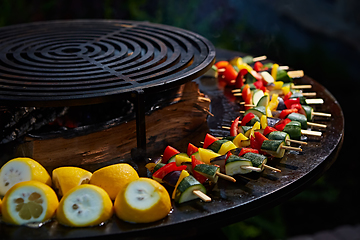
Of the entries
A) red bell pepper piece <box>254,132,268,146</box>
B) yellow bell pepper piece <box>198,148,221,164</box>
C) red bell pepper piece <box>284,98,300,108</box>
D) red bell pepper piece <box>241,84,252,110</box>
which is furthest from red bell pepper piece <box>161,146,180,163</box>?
red bell pepper piece <box>284,98,300,108</box>

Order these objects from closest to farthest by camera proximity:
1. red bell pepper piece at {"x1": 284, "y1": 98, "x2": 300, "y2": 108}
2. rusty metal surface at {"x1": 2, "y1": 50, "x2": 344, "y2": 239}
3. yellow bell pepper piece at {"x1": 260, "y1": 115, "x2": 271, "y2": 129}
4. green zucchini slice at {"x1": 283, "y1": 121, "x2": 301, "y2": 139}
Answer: rusty metal surface at {"x1": 2, "y1": 50, "x2": 344, "y2": 239}, green zucchini slice at {"x1": 283, "y1": 121, "x2": 301, "y2": 139}, yellow bell pepper piece at {"x1": 260, "y1": 115, "x2": 271, "y2": 129}, red bell pepper piece at {"x1": 284, "y1": 98, "x2": 300, "y2": 108}

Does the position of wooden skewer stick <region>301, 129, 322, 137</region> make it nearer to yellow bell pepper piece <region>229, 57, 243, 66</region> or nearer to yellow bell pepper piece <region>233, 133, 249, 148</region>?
yellow bell pepper piece <region>233, 133, 249, 148</region>

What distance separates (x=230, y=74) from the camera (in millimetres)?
3104

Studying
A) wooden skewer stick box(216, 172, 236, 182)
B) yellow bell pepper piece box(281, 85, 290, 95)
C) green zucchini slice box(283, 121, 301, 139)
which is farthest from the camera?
yellow bell pepper piece box(281, 85, 290, 95)

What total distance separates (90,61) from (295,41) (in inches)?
175

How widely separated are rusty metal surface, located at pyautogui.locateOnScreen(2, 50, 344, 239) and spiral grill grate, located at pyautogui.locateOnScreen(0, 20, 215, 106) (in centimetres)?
54

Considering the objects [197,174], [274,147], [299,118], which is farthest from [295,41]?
[197,174]

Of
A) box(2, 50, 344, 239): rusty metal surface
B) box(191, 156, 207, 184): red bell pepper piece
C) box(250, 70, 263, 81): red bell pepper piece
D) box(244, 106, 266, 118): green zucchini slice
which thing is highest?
box(250, 70, 263, 81): red bell pepper piece

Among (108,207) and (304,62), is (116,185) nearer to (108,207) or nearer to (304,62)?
(108,207)

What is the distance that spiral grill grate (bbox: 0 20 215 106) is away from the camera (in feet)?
6.51

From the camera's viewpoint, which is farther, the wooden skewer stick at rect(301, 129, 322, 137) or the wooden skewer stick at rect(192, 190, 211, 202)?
the wooden skewer stick at rect(301, 129, 322, 137)

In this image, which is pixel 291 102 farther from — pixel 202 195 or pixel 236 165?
pixel 202 195

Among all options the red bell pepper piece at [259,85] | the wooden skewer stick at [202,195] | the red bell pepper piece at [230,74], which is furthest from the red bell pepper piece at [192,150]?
the red bell pepper piece at [230,74]

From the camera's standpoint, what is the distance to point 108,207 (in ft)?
5.25
